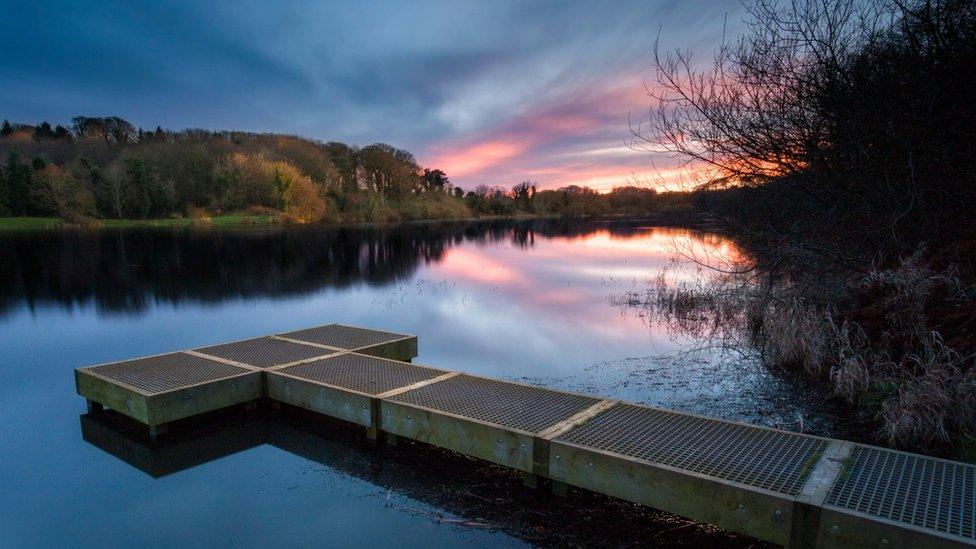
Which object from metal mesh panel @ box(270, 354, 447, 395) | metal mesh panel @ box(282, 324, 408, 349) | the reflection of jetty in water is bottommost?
the reflection of jetty in water

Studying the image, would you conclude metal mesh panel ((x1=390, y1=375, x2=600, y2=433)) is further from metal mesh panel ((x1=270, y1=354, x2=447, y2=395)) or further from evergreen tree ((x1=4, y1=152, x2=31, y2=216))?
evergreen tree ((x1=4, y1=152, x2=31, y2=216))

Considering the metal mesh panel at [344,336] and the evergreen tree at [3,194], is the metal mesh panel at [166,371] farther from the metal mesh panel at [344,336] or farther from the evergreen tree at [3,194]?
the evergreen tree at [3,194]

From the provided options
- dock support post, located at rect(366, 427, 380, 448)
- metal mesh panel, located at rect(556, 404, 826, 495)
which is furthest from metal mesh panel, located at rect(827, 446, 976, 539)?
dock support post, located at rect(366, 427, 380, 448)

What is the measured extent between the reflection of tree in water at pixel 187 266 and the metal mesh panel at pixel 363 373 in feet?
34.9

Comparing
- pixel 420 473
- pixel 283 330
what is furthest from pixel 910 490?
pixel 283 330

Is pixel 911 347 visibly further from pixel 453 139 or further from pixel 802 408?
pixel 453 139

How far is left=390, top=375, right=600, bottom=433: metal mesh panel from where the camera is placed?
4809 mm

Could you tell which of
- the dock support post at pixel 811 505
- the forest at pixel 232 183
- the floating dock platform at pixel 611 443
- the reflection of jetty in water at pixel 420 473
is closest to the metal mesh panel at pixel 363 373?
the floating dock platform at pixel 611 443

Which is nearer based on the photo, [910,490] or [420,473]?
[910,490]

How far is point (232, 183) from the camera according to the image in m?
59.4

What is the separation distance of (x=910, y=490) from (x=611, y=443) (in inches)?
72.7

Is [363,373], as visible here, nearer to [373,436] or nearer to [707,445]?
[373,436]

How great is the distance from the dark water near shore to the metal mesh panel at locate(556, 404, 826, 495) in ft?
3.45

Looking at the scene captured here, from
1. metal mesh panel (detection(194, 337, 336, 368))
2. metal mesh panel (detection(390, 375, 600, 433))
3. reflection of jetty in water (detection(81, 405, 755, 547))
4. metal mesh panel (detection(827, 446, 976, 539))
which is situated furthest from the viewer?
metal mesh panel (detection(194, 337, 336, 368))
